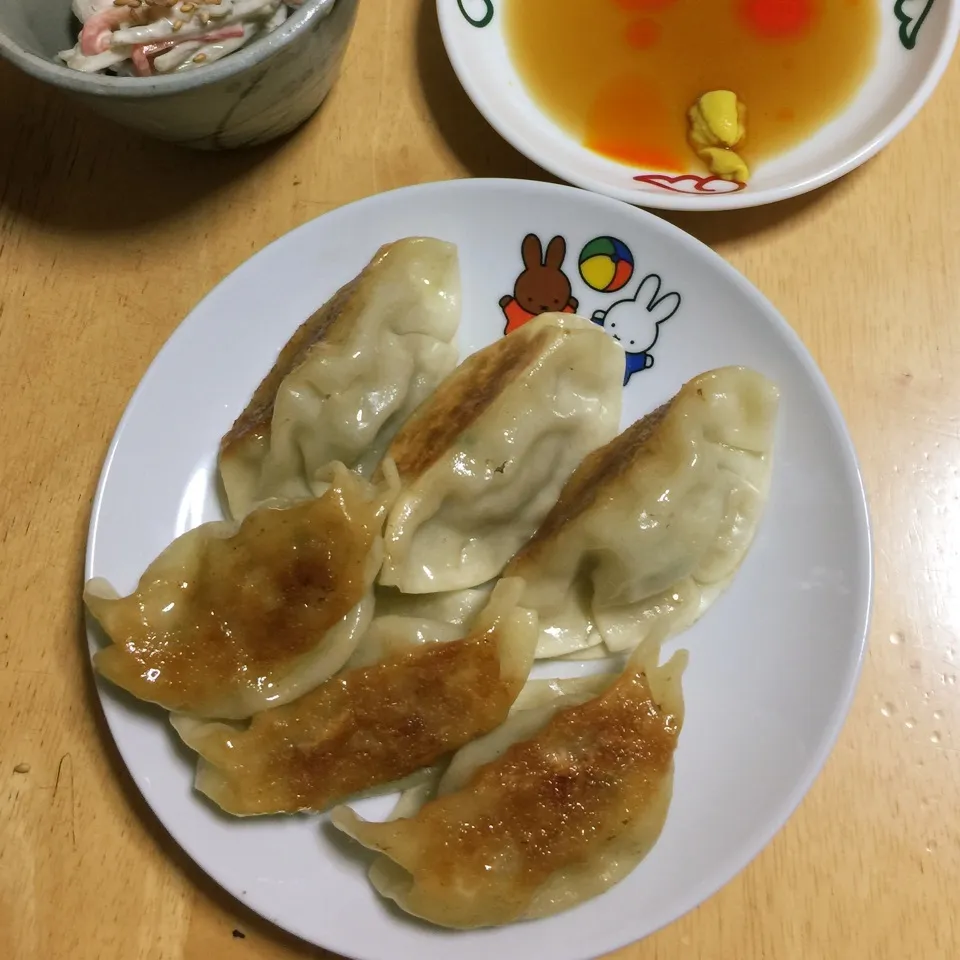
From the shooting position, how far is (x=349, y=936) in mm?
1092

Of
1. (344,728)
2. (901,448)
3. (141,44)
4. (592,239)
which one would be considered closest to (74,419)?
(141,44)

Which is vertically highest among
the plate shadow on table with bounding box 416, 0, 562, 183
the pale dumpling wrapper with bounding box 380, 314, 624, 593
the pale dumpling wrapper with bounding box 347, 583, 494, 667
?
the plate shadow on table with bounding box 416, 0, 562, 183

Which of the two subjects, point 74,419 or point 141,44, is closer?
point 141,44

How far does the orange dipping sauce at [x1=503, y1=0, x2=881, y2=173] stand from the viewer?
4.96ft

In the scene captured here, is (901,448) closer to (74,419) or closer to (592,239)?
(592,239)

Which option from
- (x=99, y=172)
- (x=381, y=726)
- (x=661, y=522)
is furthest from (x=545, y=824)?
(x=99, y=172)

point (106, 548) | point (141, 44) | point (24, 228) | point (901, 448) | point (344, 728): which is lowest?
point (901, 448)

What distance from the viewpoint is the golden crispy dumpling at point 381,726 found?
1130mm

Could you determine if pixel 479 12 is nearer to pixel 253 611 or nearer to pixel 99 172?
pixel 99 172

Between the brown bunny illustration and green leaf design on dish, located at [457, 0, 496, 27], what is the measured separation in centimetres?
50

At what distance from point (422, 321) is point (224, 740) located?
0.70 m

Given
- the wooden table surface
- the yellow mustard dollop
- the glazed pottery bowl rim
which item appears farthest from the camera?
the yellow mustard dollop

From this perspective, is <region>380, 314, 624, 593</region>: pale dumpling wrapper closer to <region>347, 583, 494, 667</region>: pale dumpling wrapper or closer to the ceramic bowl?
<region>347, 583, 494, 667</region>: pale dumpling wrapper

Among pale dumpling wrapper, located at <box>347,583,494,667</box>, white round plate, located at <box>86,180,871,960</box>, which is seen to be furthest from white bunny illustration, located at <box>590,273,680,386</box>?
pale dumpling wrapper, located at <box>347,583,494,667</box>
